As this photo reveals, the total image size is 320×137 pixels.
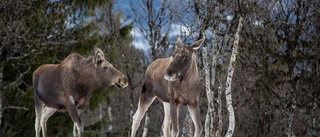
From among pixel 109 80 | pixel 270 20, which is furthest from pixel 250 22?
pixel 109 80

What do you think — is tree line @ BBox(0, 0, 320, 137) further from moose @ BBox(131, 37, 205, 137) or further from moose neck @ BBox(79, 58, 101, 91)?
moose neck @ BBox(79, 58, 101, 91)

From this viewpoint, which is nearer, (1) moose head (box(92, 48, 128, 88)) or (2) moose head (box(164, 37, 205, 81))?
(2) moose head (box(164, 37, 205, 81))

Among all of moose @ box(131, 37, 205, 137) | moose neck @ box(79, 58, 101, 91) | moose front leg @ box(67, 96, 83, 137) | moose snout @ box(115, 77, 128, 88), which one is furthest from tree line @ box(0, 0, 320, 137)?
moose front leg @ box(67, 96, 83, 137)

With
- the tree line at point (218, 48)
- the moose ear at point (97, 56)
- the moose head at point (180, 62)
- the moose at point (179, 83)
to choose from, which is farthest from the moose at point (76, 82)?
the tree line at point (218, 48)

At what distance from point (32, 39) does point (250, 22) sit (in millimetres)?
7248

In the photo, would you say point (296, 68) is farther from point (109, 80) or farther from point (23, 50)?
point (23, 50)

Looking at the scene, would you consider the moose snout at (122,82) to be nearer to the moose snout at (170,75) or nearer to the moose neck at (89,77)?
the moose neck at (89,77)

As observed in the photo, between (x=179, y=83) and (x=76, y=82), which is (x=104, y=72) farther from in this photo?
(x=179, y=83)

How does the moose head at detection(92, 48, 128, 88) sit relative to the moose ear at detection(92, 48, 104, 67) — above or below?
below

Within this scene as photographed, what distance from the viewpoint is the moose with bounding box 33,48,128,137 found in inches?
413

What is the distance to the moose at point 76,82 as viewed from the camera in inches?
413

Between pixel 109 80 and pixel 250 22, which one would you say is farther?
pixel 250 22

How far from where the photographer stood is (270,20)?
1577 cm

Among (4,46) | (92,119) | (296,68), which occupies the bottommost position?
(92,119)
